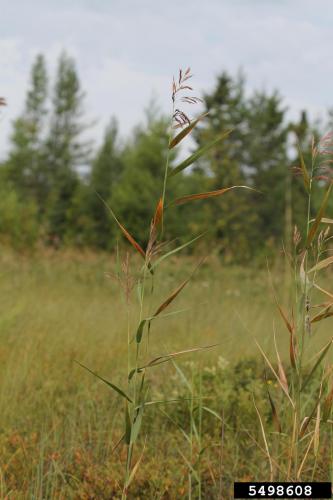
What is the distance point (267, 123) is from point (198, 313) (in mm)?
25711

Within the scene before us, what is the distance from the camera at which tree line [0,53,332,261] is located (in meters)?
22.4

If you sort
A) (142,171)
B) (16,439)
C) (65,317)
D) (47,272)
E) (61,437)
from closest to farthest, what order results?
(16,439) → (61,437) → (65,317) → (47,272) → (142,171)

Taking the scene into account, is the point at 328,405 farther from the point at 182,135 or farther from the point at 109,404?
the point at 109,404

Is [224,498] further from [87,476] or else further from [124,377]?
[124,377]

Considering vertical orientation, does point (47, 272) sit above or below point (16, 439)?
above

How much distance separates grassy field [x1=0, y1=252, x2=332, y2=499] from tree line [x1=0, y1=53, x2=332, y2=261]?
403 inches

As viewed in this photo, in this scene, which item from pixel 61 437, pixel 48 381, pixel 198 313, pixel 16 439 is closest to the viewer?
pixel 16 439

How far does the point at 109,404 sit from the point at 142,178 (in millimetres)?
19090

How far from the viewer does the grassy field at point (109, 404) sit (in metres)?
2.49

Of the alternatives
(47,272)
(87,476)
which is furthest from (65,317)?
(47,272)

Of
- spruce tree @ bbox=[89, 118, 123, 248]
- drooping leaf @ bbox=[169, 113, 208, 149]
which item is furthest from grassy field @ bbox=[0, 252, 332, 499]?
spruce tree @ bbox=[89, 118, 123, 248]

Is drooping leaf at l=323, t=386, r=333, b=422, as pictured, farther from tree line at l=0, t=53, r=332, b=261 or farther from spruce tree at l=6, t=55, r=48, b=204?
spruce tree at l=6, t=55, r=48, b=204

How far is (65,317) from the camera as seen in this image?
5992mm

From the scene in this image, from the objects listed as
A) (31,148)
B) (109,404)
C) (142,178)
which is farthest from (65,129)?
(109,404)
